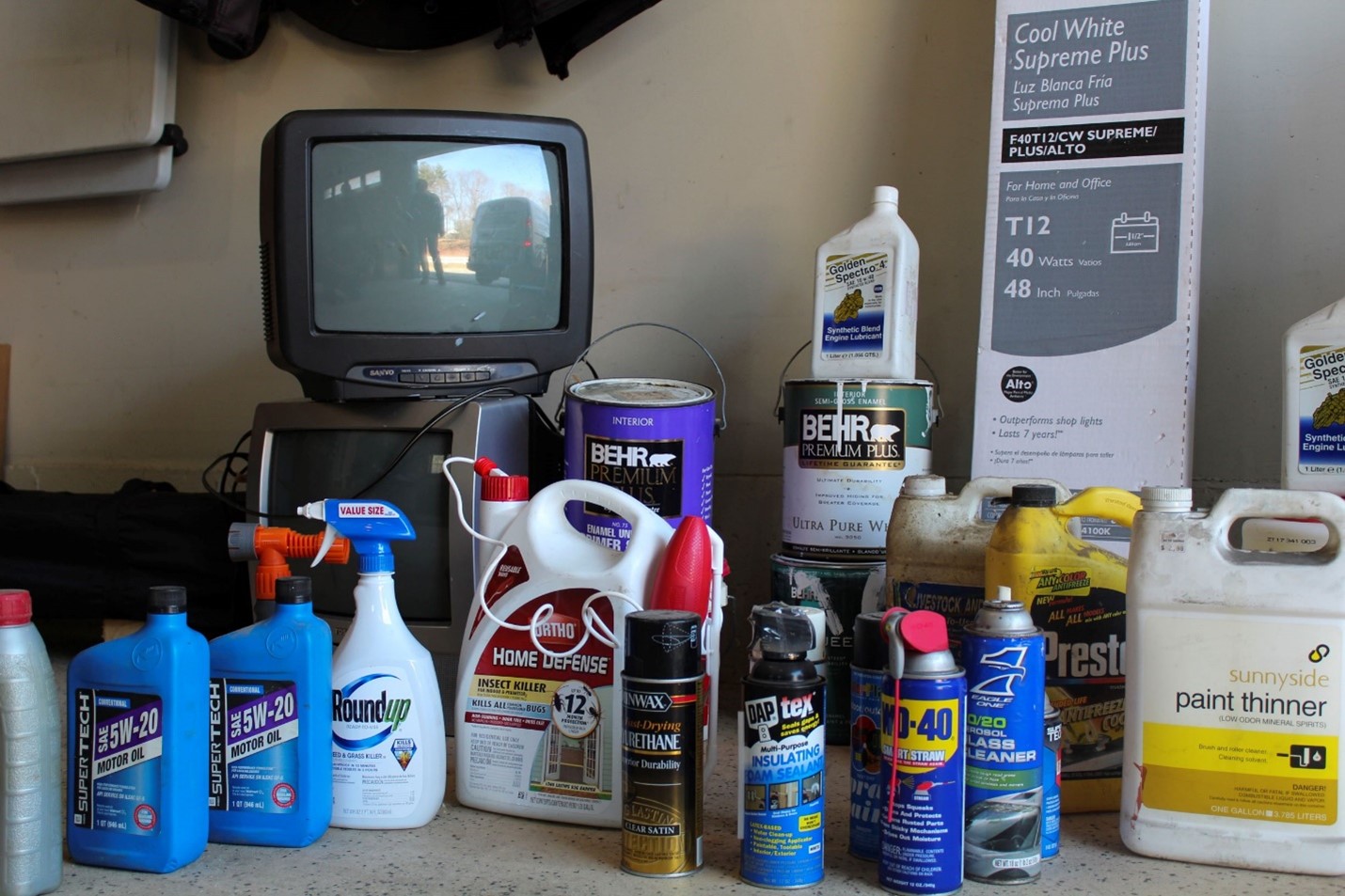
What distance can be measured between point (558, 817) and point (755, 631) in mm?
354

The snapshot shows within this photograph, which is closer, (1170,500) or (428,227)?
(1170,500)

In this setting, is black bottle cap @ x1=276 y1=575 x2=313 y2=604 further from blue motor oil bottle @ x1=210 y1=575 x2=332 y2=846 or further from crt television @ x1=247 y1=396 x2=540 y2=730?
crt television @ x1=247 y1=396 x2=540 y2=730

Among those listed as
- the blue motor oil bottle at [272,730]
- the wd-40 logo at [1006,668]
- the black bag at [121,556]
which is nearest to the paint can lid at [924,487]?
the wd-40 logo at [1006,668]

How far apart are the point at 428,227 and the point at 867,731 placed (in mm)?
1012

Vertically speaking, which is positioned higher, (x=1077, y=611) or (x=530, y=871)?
(x=1077, y=611)

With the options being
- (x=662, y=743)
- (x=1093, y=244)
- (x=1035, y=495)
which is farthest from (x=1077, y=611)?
(x=1093, y=244)

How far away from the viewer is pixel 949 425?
6.33 feet

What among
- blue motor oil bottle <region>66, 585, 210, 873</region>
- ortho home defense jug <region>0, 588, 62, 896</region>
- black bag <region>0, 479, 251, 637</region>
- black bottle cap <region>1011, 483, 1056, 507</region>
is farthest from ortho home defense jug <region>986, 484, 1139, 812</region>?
black bag <region>0, 479, 251, 637</region>

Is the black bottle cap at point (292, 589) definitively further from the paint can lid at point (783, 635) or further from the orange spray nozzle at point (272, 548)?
the paint can lid at point (783, 635)

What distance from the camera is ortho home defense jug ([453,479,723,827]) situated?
4.17 ft

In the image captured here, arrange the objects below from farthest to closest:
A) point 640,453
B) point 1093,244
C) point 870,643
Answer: point 1093,244 → point 640,453 → point 870,643

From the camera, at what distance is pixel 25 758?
104 cm

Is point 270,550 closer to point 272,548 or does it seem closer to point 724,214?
point 272,548

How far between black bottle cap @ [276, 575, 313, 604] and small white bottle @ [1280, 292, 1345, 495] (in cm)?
120
